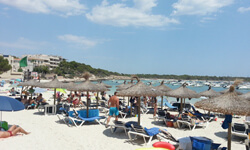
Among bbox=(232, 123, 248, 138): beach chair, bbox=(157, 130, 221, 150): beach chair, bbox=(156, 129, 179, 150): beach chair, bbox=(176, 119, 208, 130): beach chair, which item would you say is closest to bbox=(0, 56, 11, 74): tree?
bbox=(176, 119, 208, 130): beach chair

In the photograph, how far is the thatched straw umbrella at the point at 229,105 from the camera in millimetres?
4777

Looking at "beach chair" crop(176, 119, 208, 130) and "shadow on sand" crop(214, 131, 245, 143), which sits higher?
"beach chair" crop(176, 119, 208, 130)

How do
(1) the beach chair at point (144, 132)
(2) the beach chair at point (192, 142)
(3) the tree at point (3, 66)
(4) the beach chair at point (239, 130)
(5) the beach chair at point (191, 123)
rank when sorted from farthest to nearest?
(3) the tree at point (3, 66) < (5) the beach chair at point (191, 123) < (4) the beach chair at point (239, 130) < (1) the beach chair at point (144, 132) < (2) the beach chair at point (192, 142)

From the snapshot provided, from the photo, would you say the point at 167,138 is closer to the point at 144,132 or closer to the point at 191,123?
the point at 144,132

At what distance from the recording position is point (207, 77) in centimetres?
16825

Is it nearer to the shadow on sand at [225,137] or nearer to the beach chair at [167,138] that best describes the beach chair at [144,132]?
the beach chair at [167,138]

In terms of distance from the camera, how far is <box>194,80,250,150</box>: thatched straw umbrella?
4.78 metres

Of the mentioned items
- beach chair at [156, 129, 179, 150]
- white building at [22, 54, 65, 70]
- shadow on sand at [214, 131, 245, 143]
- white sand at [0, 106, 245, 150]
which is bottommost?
shadow on sand at [214, 131, 245, 143]

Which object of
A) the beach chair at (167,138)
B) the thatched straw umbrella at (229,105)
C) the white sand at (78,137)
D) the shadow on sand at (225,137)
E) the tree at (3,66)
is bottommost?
the shadow on sand at (225,137)

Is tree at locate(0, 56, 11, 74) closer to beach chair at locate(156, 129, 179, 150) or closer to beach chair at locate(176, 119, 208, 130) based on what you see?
beach chair at locate(176, 119, 208, 130)

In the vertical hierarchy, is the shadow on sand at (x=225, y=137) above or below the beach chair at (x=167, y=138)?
below

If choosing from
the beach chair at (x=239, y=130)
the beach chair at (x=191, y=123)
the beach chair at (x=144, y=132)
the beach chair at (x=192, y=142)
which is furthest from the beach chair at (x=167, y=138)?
the beach chair at (x=239, y=130)

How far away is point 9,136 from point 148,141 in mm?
4524

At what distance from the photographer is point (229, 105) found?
16.2 feet
